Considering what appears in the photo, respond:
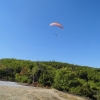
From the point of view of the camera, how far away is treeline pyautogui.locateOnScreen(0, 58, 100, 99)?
1054 inches

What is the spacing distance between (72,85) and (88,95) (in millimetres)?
2361

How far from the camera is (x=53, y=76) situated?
3106 cm

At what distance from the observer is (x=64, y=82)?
88.7 ft

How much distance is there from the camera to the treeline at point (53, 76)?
26763 mm

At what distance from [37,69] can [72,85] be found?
707 cm

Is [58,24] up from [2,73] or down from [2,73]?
up

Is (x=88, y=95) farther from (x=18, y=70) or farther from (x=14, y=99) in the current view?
(x=18, y=70)

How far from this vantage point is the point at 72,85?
1065 inches

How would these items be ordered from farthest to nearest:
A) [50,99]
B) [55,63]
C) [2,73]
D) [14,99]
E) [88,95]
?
[55,63] < [2,73] < [88,95] < [50,99] < [14,99]

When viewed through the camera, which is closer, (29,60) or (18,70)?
(18,70)

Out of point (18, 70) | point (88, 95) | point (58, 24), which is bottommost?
point (88, 95)

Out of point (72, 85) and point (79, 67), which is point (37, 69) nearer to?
point (72, 85)

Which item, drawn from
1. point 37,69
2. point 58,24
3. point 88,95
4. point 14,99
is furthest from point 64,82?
point 14,99

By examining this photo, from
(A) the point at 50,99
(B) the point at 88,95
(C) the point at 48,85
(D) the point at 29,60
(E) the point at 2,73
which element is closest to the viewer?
(A) the point at 50,99
